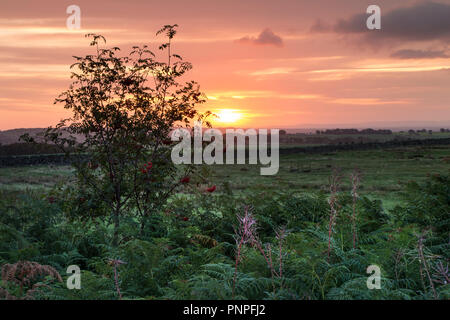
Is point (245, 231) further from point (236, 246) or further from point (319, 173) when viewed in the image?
point (319, 173)

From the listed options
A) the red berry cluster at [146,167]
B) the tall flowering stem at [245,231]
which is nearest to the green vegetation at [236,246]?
the tall flowering stem at [245,231]

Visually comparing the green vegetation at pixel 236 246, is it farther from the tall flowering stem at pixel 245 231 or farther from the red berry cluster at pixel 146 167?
the red berry cluster at pixel 146 167

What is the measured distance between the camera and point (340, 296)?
4.45 meters

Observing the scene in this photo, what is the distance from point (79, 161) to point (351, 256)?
6439 millimetres

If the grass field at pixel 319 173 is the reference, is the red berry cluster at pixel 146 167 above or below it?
below

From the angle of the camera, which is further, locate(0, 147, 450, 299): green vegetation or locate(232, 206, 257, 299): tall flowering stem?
locate(0, 147, 450, 299): green vegetation

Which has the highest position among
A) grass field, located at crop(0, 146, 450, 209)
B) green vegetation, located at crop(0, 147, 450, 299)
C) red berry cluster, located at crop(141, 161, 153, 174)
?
grass field, located at crop(0, 146, 450, 209)

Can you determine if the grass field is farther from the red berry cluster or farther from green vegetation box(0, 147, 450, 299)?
the red berry cluster

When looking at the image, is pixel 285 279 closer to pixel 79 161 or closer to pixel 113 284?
pixel 113 284

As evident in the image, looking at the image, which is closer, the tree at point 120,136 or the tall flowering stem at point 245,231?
the tall flowering stem at point 245,231

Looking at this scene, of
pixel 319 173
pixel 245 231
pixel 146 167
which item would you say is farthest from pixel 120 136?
pixel 319 173

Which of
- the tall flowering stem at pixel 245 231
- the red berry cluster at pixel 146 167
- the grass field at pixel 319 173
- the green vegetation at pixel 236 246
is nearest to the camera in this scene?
the tall flowering stem at pixel 245 231

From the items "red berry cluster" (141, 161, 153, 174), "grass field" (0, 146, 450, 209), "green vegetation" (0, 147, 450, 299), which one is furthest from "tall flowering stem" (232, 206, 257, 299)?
"grass field" (0, 146, 450, 209)
